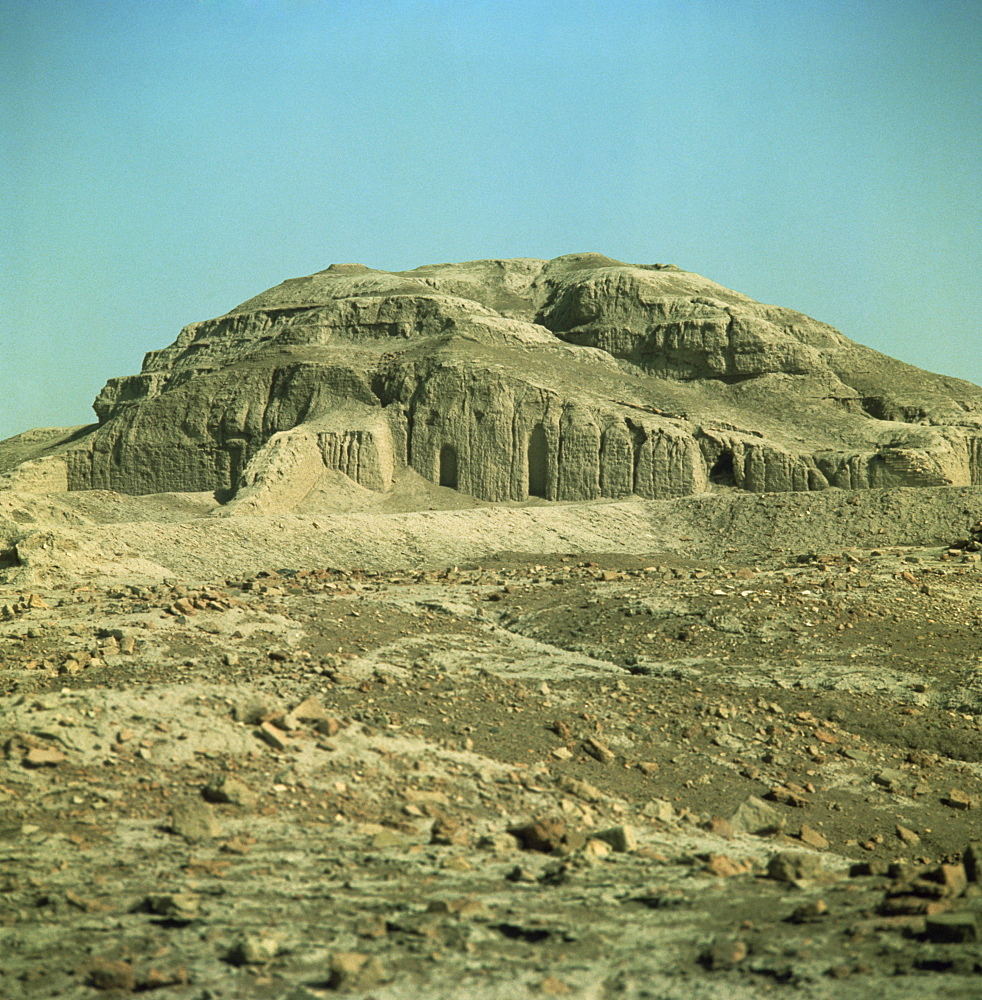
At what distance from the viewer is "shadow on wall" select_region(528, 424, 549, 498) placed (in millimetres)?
35594

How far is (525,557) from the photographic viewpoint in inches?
989

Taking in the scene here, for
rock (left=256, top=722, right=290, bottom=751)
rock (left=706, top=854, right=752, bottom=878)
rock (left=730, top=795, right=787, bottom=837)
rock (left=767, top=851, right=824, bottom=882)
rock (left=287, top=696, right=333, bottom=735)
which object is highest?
rock (left=287, top=696, right=333, bottom=735)

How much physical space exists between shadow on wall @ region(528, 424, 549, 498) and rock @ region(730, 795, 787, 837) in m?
26.9

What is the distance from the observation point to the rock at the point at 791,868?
21.2 ft

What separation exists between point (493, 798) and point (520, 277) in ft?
158

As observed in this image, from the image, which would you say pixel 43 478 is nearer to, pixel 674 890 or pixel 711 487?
pixel 711 487

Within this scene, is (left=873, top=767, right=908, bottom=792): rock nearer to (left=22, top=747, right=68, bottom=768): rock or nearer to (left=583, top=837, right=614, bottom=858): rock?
(left=583, top=837, right=614, bottom=858): rock

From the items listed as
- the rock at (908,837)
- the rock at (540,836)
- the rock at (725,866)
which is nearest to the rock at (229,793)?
the rock at (540,836)

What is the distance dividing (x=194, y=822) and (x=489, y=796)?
2.22m

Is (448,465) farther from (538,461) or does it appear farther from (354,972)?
(354,972)

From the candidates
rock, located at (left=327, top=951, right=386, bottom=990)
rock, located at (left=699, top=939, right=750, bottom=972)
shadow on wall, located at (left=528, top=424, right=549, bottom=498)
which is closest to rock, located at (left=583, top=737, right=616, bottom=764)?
rock, located at (left=699, top=939, right=750, bottom=972)

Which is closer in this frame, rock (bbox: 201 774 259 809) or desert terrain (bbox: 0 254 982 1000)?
desert terrain (bbox: 0 254 982 1000)

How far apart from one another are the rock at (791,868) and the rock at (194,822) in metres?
3.53

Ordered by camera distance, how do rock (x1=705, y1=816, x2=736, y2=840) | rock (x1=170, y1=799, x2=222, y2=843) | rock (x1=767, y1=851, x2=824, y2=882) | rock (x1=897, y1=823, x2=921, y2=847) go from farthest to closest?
1. rock (x1=897, y1=823, x2=921, y2=847)
2. rock (x1=705, y1=816, x2=736, y2=840)
3. rock (x1=170, y1=799, x2=222, y2=843)
4. rock (x1=767, y1=851, x2=824, y2=882)
